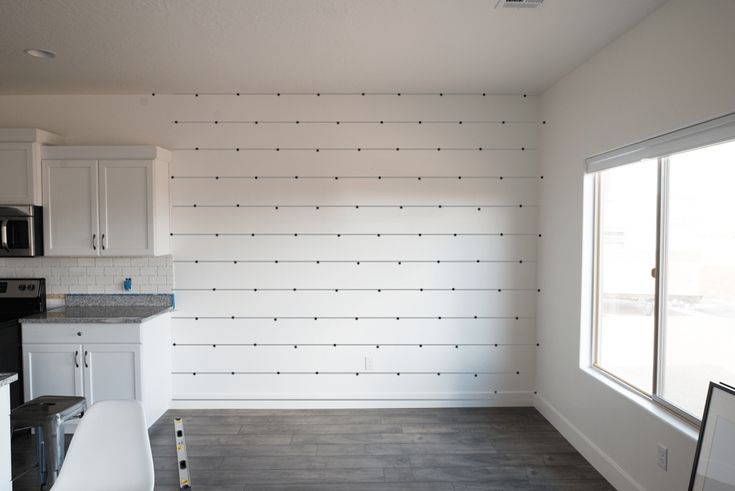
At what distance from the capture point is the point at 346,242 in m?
3.92

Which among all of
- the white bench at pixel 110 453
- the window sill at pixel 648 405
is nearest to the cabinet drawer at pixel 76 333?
the white bench at pixel 110 453

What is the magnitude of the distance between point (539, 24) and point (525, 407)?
127 inches

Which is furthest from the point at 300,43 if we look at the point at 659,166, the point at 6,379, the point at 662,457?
the point at 662,457

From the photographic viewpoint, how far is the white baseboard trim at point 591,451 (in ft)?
8.66

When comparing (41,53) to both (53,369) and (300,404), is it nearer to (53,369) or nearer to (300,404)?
(53,369)

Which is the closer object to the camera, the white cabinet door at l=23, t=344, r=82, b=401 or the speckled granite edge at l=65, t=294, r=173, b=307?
the white cabinet door at l=23, t=344, r=82, b=401

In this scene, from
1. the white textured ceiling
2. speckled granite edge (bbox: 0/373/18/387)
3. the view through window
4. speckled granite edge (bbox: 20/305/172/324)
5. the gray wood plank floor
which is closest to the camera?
speckled granite edge (bbox: 0/373/18/387)

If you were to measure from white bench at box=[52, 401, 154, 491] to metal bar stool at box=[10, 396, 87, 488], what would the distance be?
934 millimetres

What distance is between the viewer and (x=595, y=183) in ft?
10.3

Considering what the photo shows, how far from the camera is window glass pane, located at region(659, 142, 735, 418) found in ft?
6.71

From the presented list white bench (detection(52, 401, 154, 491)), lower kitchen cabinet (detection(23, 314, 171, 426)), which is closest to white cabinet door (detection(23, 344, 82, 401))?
lower kitchen cabinet (detection(23, 314, 171, 426))

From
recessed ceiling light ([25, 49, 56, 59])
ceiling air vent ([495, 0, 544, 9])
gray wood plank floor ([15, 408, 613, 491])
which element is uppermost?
ceiling air vent ([495, 0, 544, 9])

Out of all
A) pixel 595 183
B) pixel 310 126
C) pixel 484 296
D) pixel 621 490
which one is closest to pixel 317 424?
pixel 484 296

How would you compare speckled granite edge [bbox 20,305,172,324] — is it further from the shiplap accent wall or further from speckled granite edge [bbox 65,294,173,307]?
the shiplap accent wall
